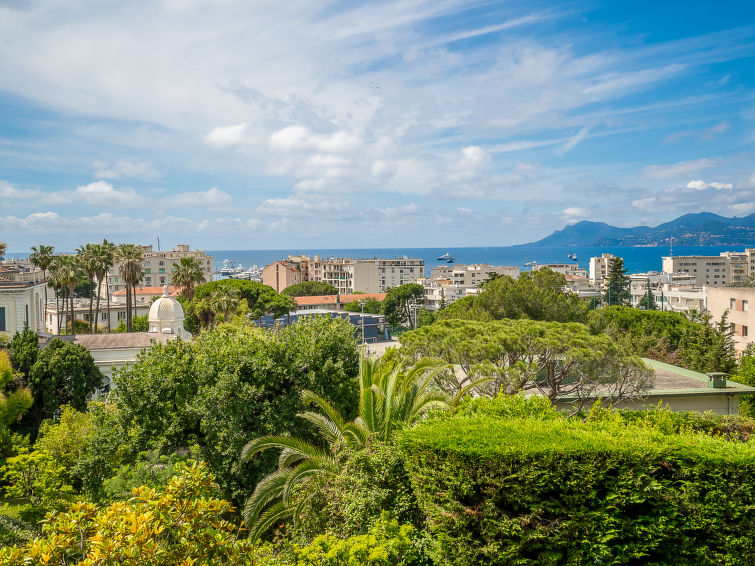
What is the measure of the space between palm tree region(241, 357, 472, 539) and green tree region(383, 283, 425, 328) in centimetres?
7517

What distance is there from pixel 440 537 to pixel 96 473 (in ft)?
35.4

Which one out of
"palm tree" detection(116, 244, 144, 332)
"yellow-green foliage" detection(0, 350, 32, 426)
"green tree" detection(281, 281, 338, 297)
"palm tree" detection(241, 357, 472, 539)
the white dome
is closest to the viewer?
"palm tree" detection(241, 357, 472, 539)

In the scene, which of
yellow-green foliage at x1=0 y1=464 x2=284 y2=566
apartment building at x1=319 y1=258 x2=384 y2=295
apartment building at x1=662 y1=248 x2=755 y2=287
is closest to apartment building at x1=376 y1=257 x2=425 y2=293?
apartment building at x1=319 y1=258 x2=384 y2=295

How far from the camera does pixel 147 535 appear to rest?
5777 millimetres

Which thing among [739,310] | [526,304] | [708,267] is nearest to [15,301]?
[526,304]

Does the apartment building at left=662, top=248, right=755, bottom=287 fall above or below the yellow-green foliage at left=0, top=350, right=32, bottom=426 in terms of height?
above

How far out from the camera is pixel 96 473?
48.1ft

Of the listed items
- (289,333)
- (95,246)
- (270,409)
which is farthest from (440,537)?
(95,246)

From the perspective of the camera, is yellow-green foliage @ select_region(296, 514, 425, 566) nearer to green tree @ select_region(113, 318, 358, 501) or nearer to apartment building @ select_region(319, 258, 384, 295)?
green tree @ select_region(113, 318, 358, 501)

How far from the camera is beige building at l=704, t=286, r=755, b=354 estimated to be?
39597 mm

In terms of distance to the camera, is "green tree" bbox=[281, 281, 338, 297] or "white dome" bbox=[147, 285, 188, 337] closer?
"white dome" bbox=[147, 285, 188, 337]

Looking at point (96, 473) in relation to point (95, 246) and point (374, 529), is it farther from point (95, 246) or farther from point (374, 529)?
point (95, 246)

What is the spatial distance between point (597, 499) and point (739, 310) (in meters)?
41.2

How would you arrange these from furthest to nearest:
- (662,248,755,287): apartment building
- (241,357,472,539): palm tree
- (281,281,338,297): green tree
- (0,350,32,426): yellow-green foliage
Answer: (662,248,755,287): apartment building, (281,281,338,297): green tree, (0,350,32,426): yellow-green foliage, (241,357,472,539): palm tree
